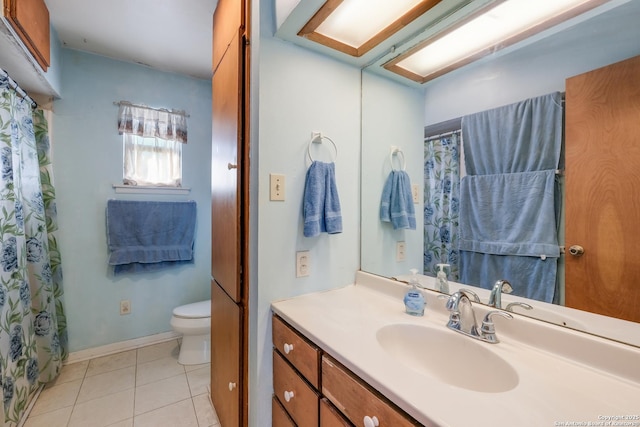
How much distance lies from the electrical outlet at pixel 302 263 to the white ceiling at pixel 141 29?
158 cm

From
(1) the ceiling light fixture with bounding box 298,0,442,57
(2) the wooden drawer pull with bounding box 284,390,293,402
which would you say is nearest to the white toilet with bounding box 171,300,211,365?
(2) the wooden drawer pull with bounding box 284,390,293,402

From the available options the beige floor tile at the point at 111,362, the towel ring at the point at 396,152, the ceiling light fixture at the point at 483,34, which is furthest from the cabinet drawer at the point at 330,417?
the beige floor tile at the point at 111,362

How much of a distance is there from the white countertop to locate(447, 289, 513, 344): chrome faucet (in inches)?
1.1

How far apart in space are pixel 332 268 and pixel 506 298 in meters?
0.69

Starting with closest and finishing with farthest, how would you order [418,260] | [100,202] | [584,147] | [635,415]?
1. [635,415]
2. [584,147]
3. [418,260]
4. [100,202]

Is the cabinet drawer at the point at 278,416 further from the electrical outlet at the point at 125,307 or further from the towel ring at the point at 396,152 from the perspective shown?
the electrical outlet at the point at 125,307

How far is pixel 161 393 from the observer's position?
169 cm

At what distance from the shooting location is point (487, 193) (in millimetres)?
1000

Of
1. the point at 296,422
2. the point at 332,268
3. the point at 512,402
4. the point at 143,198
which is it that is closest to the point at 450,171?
the point at 332,268

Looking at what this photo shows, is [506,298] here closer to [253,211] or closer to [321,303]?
[321,303]

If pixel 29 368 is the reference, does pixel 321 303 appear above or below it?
above

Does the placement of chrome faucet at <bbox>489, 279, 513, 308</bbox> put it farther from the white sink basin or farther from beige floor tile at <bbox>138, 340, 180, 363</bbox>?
beige floor tile at <bbox>138, 340, 180, 363</bbox>

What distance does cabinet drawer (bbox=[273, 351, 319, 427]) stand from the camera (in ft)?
2.72

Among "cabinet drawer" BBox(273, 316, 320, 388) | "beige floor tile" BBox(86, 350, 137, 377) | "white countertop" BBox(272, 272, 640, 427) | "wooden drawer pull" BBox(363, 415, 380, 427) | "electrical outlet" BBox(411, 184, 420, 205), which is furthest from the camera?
"beige floor tile" BBox(86, 350, 137, 377)
